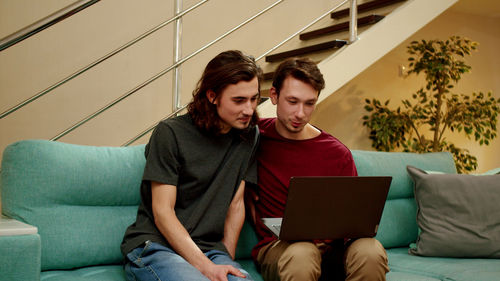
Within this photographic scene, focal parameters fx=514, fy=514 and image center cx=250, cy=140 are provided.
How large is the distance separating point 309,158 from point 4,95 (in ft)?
7.41

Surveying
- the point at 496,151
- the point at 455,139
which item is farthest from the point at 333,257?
the point at 496,151

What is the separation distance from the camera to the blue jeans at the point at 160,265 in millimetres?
1373

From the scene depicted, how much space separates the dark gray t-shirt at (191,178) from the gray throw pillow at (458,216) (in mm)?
893

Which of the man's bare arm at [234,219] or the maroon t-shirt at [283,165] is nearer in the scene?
the man's bare arm at [234,219]

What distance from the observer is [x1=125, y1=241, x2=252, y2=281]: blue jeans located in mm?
1373

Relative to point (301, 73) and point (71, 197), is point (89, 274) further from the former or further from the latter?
point (301, 73)

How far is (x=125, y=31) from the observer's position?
11.9ft

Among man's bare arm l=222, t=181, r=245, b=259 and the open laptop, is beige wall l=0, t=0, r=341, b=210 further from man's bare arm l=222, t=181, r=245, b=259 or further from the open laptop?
the open laptop

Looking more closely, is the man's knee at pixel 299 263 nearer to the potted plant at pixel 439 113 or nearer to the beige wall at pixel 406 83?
the potted plant at pixel 439 113

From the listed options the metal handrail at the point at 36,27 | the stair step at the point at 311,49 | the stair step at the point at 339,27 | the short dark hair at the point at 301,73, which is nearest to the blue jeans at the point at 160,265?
the short dark hair at the point at 301,73

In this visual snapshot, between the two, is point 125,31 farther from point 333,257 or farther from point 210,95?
point 333,257

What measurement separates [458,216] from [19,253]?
1659 mm

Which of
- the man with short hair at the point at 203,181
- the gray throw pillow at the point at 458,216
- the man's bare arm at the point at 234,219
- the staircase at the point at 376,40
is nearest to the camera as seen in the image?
the man with short hair at the point at 203,181

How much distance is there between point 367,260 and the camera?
1.56 meters
